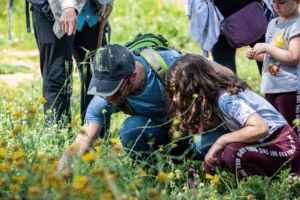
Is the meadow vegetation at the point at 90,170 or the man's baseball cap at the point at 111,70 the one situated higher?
the man's baseball cap at the point at 111,70

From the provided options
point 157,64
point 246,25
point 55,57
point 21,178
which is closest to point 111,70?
point 157,64

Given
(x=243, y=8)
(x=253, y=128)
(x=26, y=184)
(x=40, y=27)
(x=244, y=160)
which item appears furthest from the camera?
(x=243, y=8)

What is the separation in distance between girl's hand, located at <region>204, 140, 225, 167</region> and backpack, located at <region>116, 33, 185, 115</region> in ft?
1.49

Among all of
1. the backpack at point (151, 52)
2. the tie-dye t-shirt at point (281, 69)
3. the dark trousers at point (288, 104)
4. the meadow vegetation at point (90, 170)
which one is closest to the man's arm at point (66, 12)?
the backpack at point (151, 52)

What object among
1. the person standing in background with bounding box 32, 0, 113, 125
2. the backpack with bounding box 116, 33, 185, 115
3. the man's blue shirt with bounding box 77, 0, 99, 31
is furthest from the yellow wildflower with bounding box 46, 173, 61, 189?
the man's blue shirt with bounding box 77, 0, 99, 31

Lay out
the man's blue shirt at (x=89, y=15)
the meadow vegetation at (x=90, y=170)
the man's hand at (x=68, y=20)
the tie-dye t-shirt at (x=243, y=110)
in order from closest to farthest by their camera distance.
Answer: the meadow vegetation at (x=90, y=170) → the tie-dye t-shirt at (x=243, y=110) → the man's hand at (x=68, y=20) → the man's blue shirt at (x=89, y=15)

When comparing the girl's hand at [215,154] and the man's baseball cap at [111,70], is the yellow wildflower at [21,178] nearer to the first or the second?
the man's baseball cap at [111,70]

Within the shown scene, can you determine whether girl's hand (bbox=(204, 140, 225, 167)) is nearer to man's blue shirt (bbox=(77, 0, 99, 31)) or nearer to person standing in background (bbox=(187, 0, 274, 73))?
person standing in background (bbox=(187, 0, 274, 73))

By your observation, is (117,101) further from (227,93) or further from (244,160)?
(244,160)

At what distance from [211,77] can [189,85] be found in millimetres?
132

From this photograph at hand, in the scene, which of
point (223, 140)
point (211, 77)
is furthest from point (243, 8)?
point (223, 140)

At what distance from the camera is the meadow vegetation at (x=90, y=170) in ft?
3.93

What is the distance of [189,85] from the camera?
77.4 inches

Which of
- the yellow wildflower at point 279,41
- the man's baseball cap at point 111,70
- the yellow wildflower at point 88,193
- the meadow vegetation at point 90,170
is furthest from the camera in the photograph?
the yellow wildflower at point 279,41
